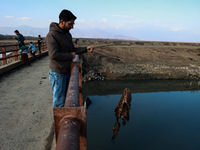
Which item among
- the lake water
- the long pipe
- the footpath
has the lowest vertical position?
the lake water

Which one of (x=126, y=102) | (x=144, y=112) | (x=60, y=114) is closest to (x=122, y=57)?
(x=144, y=112)

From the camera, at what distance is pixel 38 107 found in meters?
4.17

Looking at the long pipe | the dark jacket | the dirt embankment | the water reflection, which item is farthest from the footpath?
the dirt embankment

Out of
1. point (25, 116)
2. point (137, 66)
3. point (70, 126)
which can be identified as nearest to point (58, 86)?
point (25, 116)

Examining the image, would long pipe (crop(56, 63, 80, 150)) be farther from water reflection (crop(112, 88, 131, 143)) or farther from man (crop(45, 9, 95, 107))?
water reflection (crop(112, 88, 131, 143))

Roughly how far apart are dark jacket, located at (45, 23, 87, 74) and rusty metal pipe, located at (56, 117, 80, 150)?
4.83ft

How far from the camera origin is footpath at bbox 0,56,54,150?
9.16ft

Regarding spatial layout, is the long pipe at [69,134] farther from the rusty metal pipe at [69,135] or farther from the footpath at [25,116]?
the footpath at [25,116]

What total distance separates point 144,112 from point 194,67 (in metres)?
14.4

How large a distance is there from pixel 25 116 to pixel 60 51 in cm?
216

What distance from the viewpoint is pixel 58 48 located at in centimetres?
235

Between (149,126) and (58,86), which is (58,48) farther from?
(149,126)

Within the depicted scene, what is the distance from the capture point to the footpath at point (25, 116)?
2791mm

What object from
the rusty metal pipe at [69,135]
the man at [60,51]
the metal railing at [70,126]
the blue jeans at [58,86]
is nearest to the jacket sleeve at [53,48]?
the man at [60,51]
